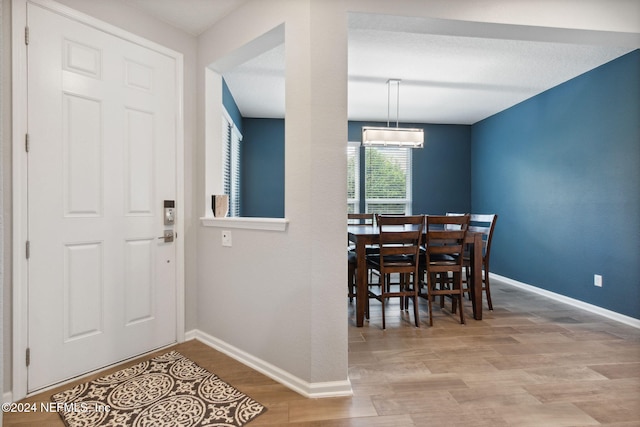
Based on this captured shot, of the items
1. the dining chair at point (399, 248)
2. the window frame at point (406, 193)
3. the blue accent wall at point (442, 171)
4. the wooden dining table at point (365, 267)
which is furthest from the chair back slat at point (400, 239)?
the blue accent wall at point (442, 171)

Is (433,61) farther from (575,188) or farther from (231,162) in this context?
(231,162)

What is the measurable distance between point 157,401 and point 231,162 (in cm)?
308

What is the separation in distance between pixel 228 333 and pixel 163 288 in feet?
2.05

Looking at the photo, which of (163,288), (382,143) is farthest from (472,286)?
(163,288)

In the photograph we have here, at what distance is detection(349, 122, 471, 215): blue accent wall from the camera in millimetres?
5723

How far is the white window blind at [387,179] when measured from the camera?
5648mm

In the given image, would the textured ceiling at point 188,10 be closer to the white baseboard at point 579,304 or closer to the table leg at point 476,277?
the table leg at point 476,277

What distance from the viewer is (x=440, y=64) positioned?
10.9 feet

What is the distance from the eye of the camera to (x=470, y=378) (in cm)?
207

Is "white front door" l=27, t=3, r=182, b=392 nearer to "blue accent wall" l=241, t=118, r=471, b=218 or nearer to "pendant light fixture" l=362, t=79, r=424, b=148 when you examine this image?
"pendant light fixture" l=362, t=79, r=424, b=148

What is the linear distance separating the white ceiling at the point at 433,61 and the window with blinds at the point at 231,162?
1.53 feet

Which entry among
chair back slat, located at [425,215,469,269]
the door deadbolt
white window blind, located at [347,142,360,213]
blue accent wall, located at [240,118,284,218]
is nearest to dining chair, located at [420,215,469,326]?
chair back slat, located at [425,215,469,269]

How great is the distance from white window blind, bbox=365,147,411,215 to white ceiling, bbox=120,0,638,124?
2.95 ft

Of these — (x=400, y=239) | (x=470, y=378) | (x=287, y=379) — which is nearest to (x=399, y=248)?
(x=400, y=239)
